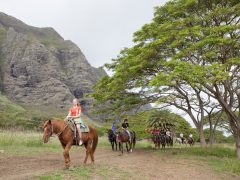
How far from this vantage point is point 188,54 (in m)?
Result: 19.6

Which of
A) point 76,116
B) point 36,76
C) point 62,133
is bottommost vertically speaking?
point 62,133

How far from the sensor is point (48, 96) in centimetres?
16638

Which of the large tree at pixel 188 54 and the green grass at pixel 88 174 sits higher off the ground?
the large tree at pixel 188 54

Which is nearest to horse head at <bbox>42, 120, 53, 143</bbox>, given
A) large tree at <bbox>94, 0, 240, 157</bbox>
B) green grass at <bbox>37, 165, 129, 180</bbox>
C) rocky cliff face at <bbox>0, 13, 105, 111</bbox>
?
green grass at <bbox>37, 165, 129, 180</bbox>

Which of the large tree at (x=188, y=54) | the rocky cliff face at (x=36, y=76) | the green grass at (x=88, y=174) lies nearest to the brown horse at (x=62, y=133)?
the green grass at (x=88, y=174)

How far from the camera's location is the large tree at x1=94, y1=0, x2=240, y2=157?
58.6 feet

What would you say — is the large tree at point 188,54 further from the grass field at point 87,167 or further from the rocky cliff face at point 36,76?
the rocky cliff face at point 36,76

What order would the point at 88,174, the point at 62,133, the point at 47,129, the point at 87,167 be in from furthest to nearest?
the point at 87,167, the point at 62,133, the point at 47,129, the point at 88,174

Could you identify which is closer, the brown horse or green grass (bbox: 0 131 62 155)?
the brown horse

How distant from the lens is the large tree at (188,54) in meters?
17.9

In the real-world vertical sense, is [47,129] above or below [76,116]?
below

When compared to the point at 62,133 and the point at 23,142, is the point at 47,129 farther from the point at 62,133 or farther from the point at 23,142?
the point at 23,142

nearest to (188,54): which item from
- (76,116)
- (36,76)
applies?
(76,116)

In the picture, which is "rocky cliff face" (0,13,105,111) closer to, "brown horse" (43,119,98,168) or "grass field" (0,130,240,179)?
"grass field" (0,130,240,179)
